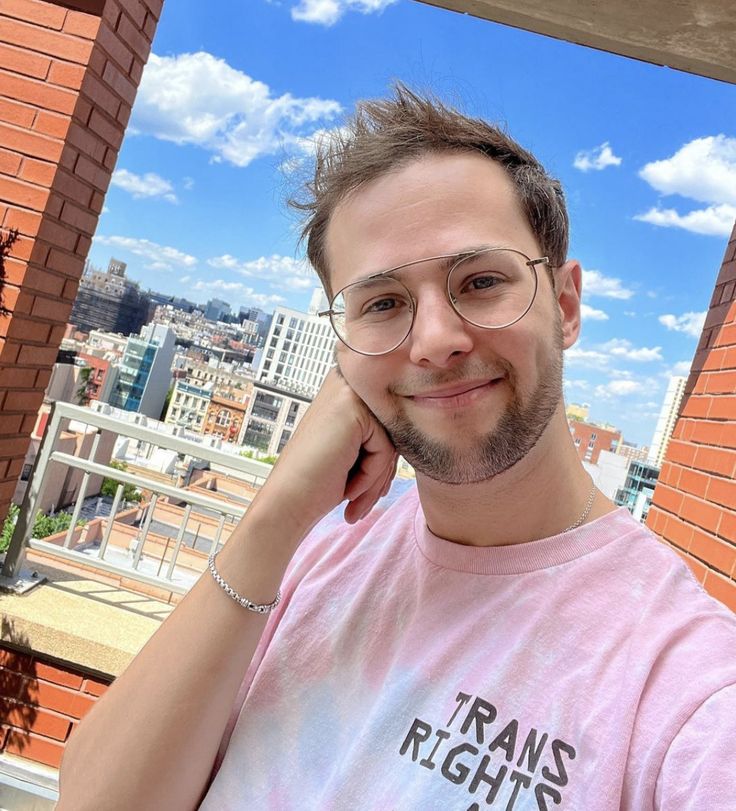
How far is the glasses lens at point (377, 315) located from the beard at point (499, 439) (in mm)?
93

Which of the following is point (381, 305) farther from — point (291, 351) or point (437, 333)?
point (291, 351)

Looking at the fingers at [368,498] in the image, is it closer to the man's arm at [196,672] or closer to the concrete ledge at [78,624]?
the man's arm at [196,672]

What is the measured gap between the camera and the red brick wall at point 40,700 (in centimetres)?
225

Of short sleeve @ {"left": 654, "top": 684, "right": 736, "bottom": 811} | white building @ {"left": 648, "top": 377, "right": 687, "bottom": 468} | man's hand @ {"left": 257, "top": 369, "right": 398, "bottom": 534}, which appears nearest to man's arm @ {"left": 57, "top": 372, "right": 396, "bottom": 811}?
man's hand @ {"left": 257, "top": 369, "right": 398, "bottom": 534}

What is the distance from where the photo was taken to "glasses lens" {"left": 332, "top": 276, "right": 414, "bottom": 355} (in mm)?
867

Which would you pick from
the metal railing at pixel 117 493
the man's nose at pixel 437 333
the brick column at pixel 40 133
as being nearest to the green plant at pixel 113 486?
the metal railing at pixel 117 493

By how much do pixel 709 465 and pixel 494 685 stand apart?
5.00 feet

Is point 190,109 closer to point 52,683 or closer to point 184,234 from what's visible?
point 184,234

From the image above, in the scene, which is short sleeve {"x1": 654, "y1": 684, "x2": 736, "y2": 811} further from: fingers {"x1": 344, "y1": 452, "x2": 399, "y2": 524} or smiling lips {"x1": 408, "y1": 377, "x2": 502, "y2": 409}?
fingers {"x1": 344, "y1": 452, "x2": 399, "y2": 524}

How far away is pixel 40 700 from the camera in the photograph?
2.26 m

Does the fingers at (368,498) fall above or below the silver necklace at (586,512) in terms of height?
below

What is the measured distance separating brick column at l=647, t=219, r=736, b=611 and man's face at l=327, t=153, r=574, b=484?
45.5 inches

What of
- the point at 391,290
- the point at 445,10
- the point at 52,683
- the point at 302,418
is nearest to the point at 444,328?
the point at 391,290

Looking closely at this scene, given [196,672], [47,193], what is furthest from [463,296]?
[47,193]
